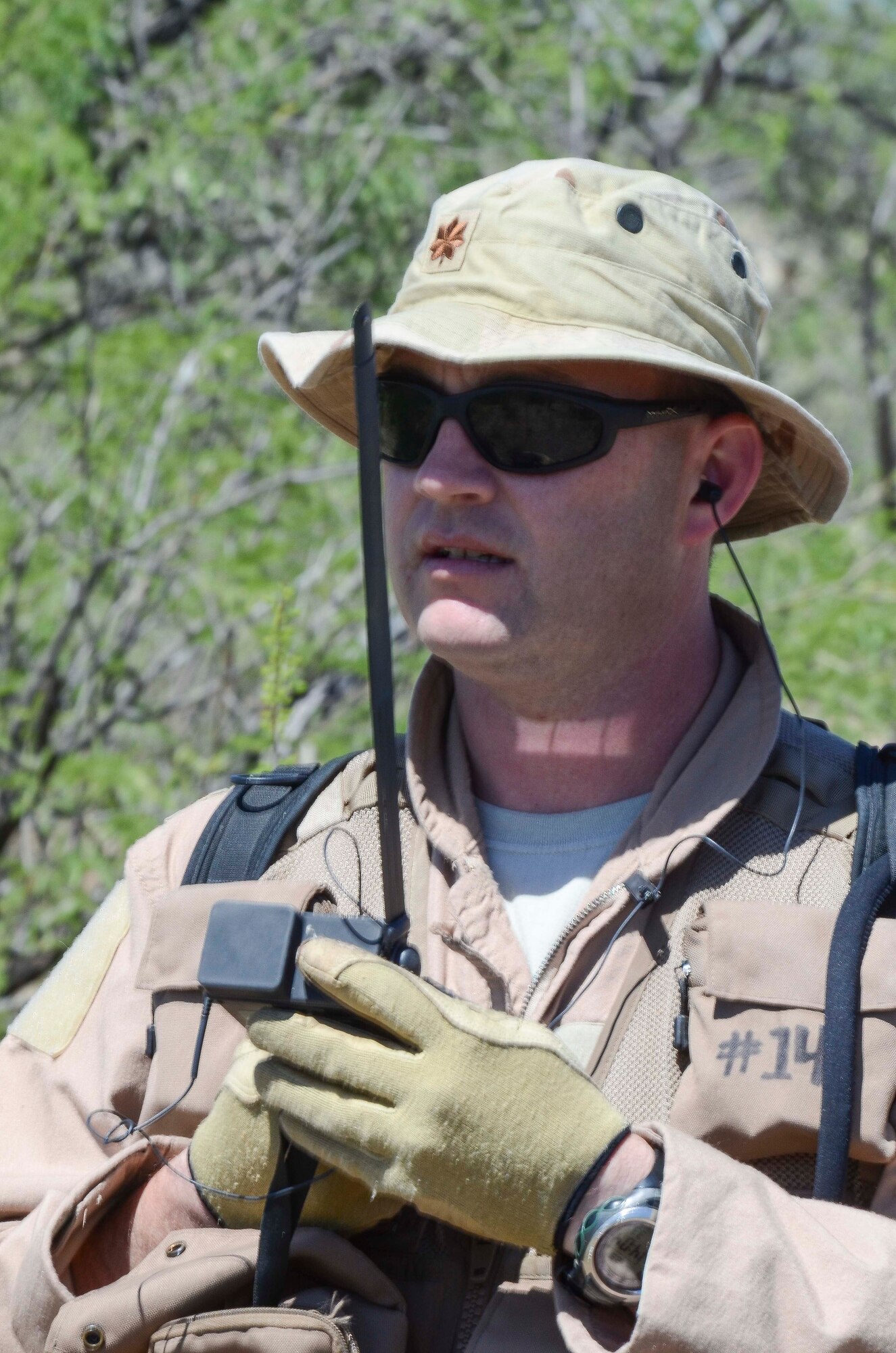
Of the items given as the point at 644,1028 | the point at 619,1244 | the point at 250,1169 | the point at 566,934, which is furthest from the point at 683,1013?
the point at 250,1169

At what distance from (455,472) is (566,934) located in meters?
0.68

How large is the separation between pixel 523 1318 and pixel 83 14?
17.9 ft

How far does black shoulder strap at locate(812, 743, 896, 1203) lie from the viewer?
1.71 metres

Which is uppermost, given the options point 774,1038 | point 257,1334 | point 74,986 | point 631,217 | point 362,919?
point 631,217

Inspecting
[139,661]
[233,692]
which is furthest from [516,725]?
[139,661]

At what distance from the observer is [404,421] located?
216 cm

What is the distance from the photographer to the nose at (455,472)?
206 centimetres

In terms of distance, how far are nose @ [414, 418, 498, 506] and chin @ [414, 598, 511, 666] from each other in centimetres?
15

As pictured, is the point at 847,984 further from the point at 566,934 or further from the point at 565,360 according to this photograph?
the point at 565,360

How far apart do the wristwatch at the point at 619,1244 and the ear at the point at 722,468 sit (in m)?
1.03

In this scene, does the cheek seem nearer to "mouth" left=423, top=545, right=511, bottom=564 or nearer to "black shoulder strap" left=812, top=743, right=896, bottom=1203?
"mouth" left=423, top=545, right=511, bottom=564

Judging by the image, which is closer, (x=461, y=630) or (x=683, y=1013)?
(x=683, y=1013)

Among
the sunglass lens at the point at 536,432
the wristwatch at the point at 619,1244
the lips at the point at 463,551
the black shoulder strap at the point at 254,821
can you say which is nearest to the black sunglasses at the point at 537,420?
the sunglass lens at the point at 536,432

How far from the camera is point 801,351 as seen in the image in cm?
1224
